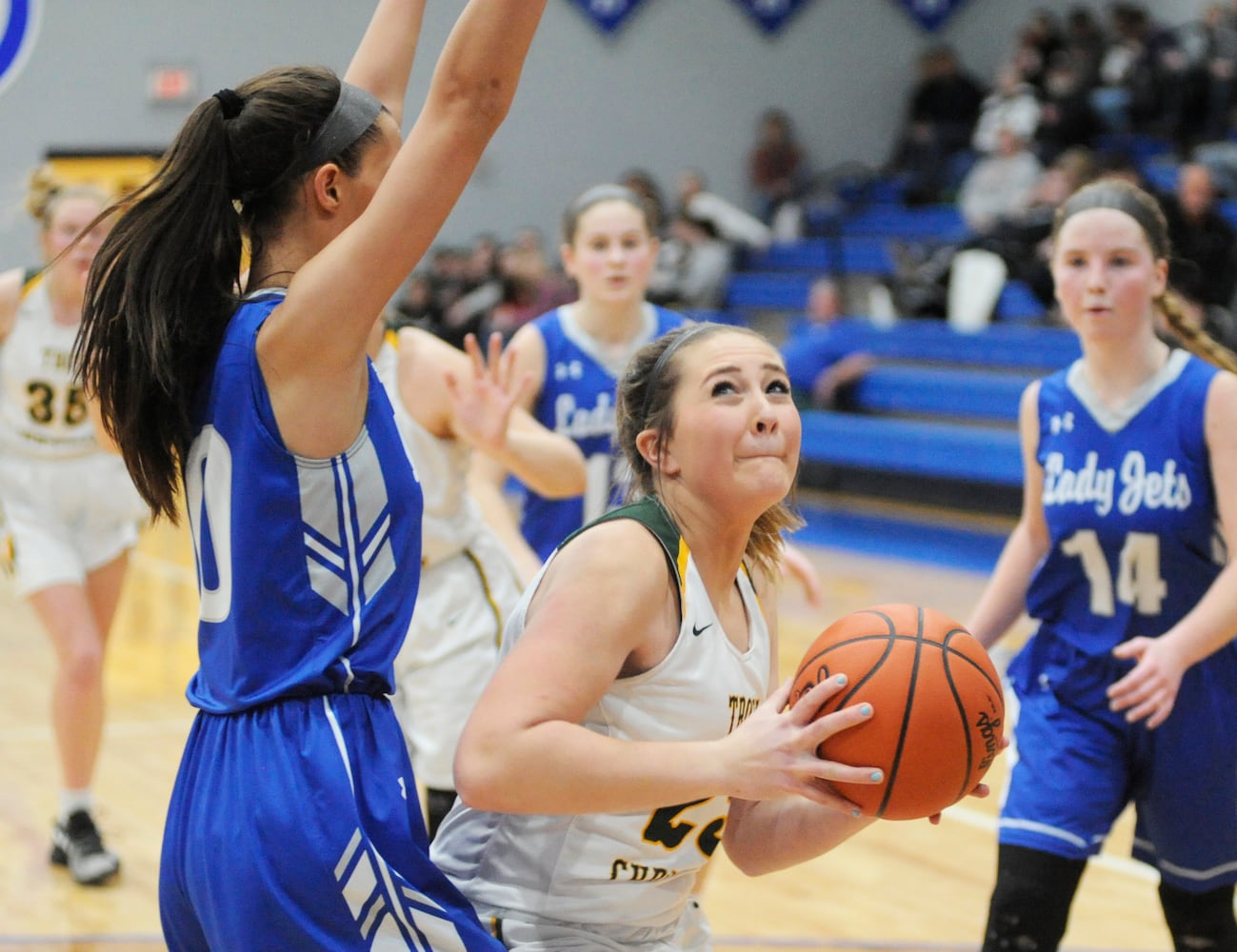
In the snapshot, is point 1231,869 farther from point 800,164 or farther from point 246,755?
point 800,164

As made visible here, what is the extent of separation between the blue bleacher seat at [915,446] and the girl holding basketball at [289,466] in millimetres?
9106

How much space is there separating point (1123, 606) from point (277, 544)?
6.28ft

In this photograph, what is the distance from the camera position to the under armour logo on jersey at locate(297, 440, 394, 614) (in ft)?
6.40

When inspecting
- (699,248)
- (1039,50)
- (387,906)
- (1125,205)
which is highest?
(1039,50)

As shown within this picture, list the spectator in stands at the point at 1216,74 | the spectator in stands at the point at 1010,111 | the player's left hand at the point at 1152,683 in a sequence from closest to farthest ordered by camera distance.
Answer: the player's left hand at the point at 1152,683 → the spectator in stands at the point at 1216,74 → the spectator in stands at the point at 1010,111

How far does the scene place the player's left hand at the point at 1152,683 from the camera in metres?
2.84

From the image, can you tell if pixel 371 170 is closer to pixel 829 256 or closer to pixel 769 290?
pixel 769 290

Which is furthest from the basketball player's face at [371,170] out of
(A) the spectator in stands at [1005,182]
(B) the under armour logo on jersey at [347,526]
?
(A) the spectator in stands at [1005,182]

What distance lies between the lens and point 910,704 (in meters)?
1.99

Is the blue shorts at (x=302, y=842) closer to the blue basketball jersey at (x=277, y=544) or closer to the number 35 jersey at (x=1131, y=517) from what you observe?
the blue basketball jersey at (x=277, y=544)

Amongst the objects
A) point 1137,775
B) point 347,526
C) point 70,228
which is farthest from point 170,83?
point 347,526

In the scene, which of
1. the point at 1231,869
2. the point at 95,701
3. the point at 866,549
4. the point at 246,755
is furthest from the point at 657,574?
the point at 866,549

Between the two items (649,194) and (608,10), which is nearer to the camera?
(649,194)

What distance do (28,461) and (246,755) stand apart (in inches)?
129
